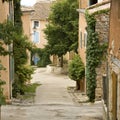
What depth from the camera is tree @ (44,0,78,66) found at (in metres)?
46.6

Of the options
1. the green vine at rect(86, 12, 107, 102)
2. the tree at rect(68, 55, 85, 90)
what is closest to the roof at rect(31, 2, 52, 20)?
the tree at rect(68, 55, 85, 90)

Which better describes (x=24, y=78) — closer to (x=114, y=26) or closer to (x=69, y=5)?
(x=114, y=26)

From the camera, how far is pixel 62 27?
47.2 m

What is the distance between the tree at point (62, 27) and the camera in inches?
1834

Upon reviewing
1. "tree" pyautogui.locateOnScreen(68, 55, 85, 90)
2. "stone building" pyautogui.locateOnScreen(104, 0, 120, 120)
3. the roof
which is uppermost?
the roof

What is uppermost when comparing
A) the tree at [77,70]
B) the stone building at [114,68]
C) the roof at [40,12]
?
the roof at [40,12]

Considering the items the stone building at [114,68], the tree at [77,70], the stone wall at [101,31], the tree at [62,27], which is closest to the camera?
the stone building at [114,68]

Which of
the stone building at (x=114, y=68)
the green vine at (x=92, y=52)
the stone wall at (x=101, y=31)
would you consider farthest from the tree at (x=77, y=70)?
the stone building at (x=114, y=68)

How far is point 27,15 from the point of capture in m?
37.4

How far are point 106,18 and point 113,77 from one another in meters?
9.92

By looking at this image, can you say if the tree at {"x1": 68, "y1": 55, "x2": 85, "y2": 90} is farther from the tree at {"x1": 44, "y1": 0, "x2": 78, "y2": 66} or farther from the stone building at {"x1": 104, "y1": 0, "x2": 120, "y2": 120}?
the tree at {"x1": 44, "y1": 0, "x2": 78, "y2": 66}

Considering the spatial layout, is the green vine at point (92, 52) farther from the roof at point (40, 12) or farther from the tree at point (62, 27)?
the roof at point (40, 12)

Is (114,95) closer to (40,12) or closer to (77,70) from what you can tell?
(77,70)

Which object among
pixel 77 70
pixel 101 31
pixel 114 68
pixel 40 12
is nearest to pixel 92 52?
pixel 101 31
